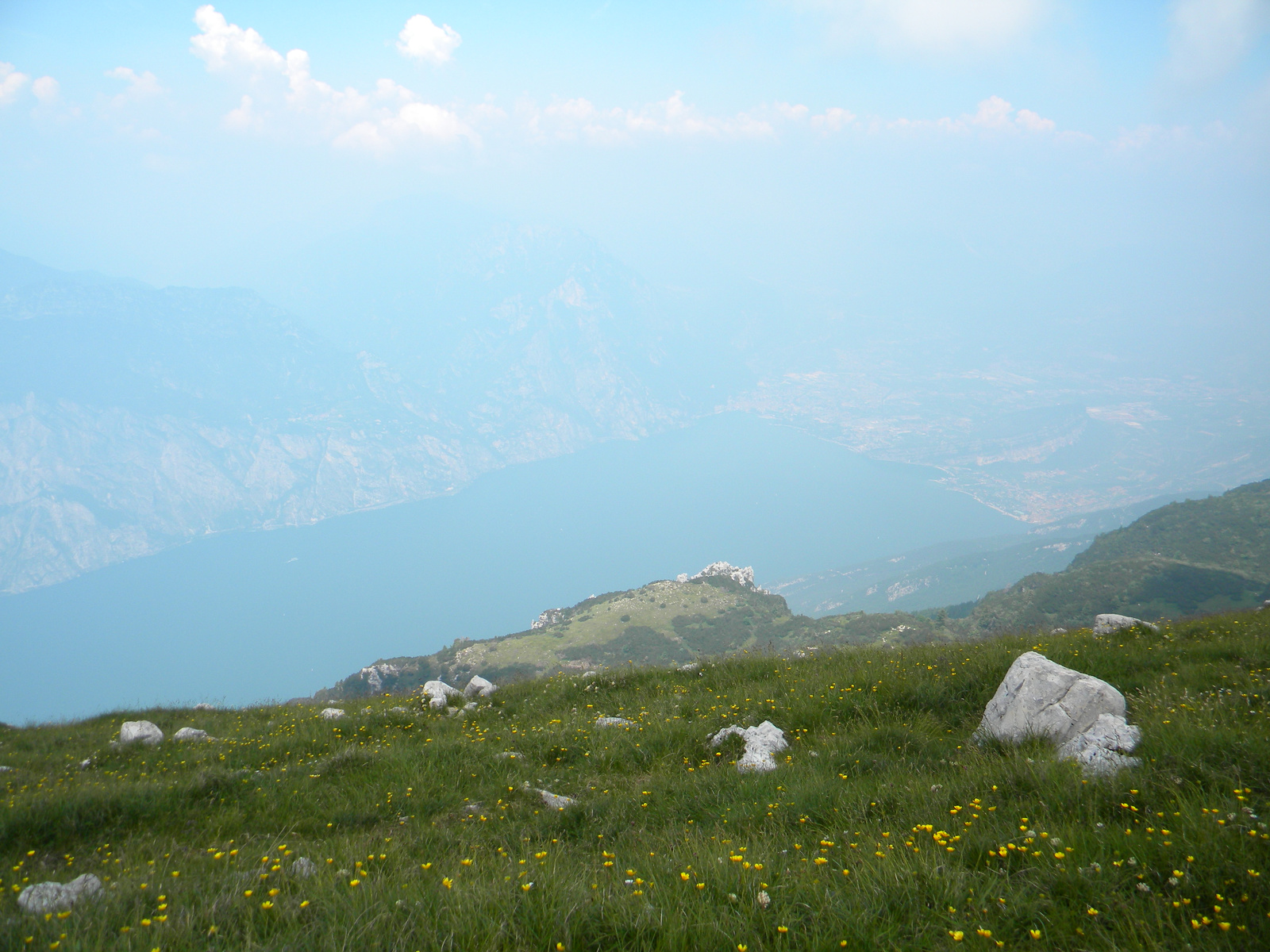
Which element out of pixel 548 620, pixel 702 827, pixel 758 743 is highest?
pixel 702 827

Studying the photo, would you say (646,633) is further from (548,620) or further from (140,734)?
(140,734)

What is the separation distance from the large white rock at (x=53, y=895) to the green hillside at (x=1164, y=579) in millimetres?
60451

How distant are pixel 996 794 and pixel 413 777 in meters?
6.42

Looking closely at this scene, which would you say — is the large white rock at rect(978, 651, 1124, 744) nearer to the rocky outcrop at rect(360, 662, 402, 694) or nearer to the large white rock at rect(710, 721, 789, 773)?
the large white rock at rect(710, 721, 789, 773)

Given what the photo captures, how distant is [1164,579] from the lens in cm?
7581

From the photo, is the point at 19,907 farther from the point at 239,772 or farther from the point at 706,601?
the point at 706,601

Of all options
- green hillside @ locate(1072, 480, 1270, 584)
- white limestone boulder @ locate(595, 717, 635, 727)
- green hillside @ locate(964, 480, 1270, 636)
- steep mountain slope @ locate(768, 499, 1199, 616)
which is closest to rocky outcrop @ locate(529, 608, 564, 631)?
green hillside @ locate(964, 480, 1270, 636)

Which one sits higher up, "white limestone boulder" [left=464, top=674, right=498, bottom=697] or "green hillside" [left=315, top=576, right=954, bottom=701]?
"white limestone boulder" [left=464, top=674, right=498, bottom=697]

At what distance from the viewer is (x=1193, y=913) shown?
2965 mm

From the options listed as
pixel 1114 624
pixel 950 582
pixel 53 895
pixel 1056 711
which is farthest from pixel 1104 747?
pixel 950 582

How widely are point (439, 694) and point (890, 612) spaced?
9812 centimetres

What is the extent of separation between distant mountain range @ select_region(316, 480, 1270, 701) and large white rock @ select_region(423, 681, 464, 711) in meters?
43.3

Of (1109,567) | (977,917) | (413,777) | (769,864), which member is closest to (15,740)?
(413,777)

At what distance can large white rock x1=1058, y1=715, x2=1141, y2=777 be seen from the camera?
196 inches
